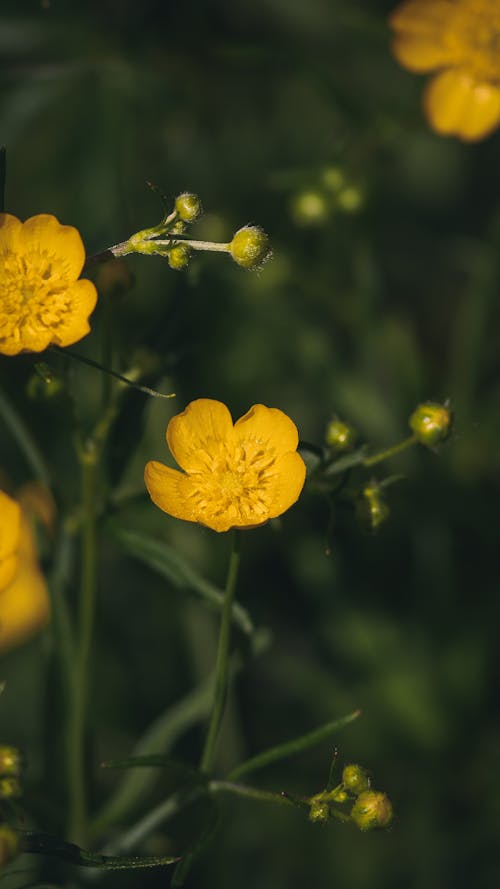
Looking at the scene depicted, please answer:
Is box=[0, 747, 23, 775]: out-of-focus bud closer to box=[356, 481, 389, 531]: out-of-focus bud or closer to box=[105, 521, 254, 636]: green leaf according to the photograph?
box=[105, 521, 254, 636]: green leaf

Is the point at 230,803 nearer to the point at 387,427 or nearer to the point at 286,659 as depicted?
the point at 286,659

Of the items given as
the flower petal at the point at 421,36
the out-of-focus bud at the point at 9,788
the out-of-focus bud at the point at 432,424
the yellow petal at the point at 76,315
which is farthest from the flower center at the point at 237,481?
the flower petal at the point at 421,36

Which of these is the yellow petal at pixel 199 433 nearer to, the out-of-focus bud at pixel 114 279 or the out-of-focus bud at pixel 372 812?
the out-of-focus bud at pixel 114 279

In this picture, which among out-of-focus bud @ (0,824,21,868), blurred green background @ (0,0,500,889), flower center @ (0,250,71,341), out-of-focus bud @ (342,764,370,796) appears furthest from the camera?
blurred green background @ (0,0,500,889)


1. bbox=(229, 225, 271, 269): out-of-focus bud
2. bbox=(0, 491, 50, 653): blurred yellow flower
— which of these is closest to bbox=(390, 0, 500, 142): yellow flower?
bbox=(229, 225, 271, 269): out-of-focus bud

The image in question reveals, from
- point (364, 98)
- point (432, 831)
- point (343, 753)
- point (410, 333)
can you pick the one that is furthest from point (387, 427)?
point (364, 98)
